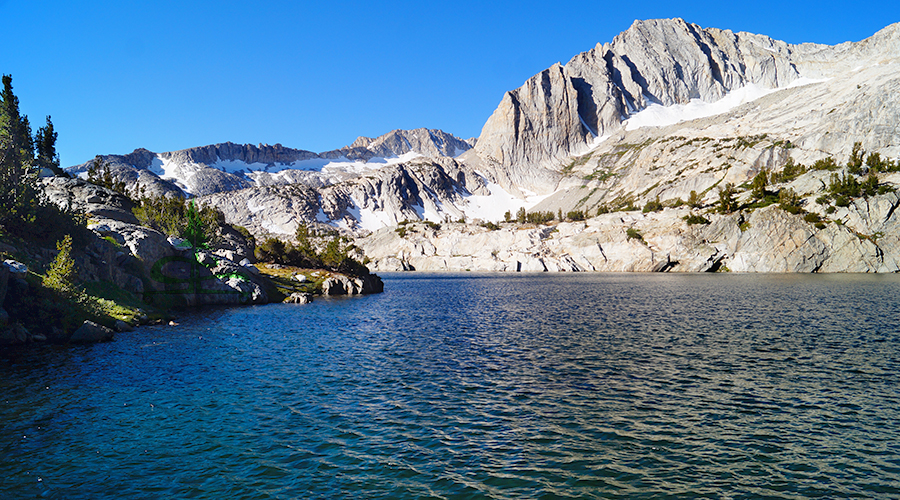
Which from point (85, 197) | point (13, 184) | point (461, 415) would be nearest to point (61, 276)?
point (13, 184)

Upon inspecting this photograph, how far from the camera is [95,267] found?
48375 millimetres

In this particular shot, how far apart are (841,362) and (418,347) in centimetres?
2854

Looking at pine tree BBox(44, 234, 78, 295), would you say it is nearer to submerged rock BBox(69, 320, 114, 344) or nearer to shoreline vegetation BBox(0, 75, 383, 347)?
shoreline vegetation BBox(0, 75, 383, 347)

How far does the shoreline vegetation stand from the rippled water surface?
581 cm

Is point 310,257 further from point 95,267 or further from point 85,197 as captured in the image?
point 95,267

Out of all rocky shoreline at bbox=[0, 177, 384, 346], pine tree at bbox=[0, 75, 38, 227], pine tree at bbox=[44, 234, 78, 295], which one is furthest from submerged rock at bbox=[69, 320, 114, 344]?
pine tree at bbox=[0, 75, 38, 227]

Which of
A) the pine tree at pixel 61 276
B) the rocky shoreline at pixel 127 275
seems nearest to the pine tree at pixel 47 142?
the rocky shoreline at pixel 127 275

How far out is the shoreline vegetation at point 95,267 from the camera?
121 ft

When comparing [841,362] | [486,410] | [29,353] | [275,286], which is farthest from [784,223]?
[29,353]

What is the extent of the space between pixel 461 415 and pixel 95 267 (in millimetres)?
46455

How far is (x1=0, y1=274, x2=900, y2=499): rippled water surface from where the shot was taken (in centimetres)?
1509

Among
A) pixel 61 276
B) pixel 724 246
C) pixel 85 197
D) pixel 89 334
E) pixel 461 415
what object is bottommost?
pixel 461 415

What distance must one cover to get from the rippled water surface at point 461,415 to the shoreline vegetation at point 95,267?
581 centimetres

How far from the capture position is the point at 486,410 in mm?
22062
